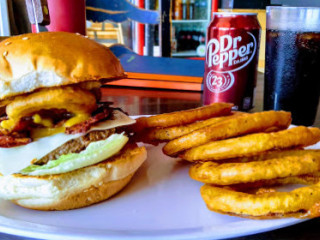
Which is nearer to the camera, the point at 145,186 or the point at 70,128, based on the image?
the point at 70,128

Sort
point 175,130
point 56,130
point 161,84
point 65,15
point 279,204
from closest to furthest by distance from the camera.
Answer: point 279,204, point 56,130, point 175,130, point 161,84, point 65,15

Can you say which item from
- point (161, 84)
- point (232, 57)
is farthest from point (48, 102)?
point (161, 84)

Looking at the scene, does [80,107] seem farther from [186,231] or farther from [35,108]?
[186,231]

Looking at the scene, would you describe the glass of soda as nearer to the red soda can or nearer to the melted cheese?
the red soda can

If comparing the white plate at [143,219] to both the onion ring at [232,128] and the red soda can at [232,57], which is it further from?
the red soda can at [232,57]

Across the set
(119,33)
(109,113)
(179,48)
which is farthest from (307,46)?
(179,48)

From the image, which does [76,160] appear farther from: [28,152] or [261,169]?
[261,169]
